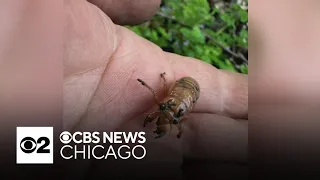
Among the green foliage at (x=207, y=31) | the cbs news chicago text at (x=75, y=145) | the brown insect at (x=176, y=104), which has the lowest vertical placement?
the cbs news chicago text at (x=75, y=145)

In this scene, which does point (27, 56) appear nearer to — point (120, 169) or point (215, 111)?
point (120, 169)

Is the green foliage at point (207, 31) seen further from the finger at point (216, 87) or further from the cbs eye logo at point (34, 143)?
the cbs eye logo at point (34, 143)

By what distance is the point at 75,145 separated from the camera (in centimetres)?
148

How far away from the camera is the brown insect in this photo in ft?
4.69

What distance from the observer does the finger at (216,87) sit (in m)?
1.52

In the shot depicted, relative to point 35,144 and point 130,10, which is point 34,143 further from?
point 130,10

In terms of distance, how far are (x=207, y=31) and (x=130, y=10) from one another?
1.00 feet

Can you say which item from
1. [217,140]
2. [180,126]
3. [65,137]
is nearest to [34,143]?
[65,137]

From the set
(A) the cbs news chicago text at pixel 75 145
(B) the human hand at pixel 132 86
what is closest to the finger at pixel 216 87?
(B) the human hand at pixel 132 86

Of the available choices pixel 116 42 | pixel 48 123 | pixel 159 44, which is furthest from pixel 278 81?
pixel 48 123


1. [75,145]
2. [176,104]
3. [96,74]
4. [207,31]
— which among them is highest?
[207,31]

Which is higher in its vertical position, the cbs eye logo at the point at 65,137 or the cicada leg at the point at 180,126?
the cicada leg at the point at 180,126

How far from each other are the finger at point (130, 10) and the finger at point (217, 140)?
0.43 metres

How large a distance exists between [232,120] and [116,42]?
53 centimetres
